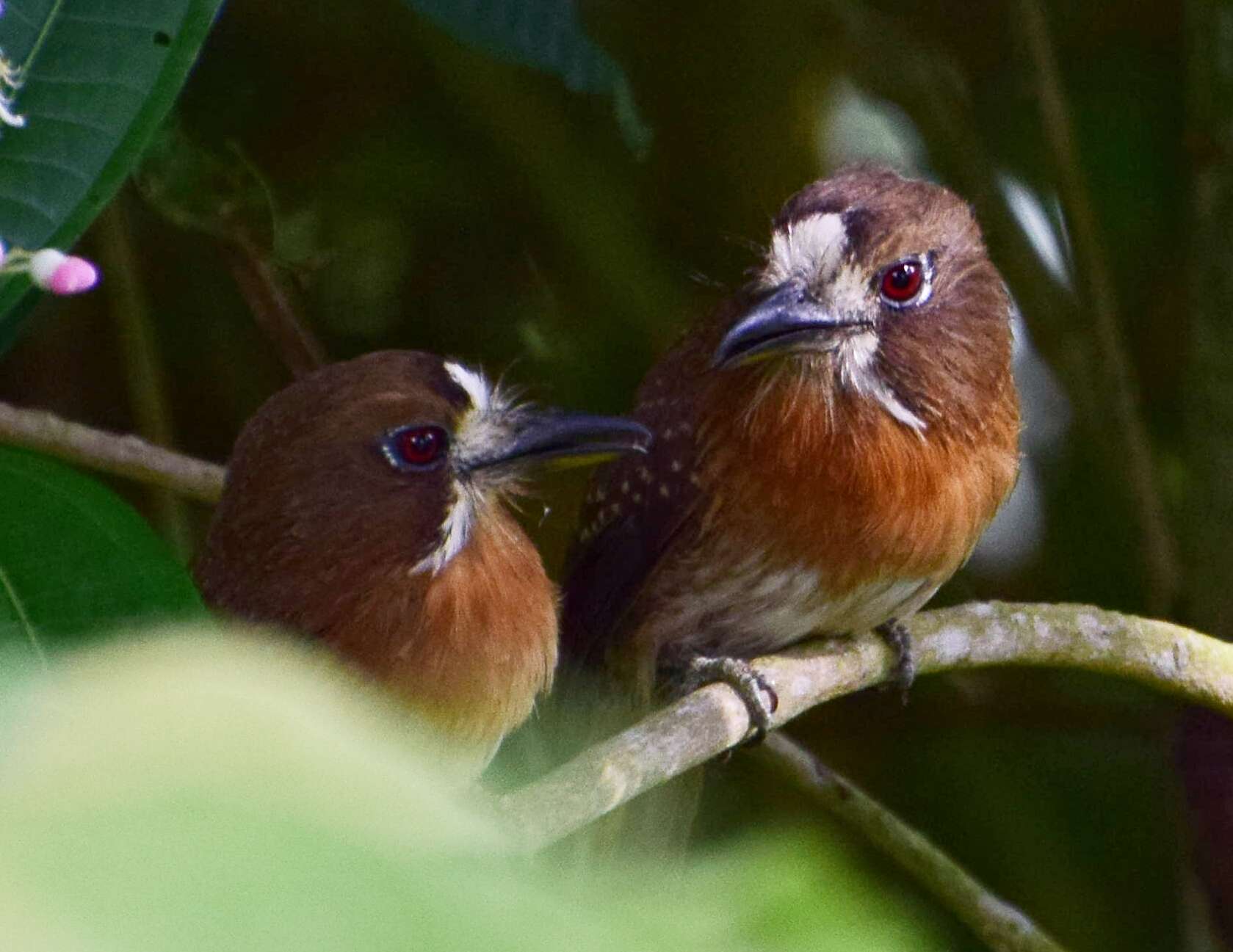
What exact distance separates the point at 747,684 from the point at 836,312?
1.99 ft

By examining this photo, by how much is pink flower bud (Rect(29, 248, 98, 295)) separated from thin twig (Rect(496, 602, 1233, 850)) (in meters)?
0.99

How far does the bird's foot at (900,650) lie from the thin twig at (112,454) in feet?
3.60

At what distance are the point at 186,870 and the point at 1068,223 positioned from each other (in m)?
3.38

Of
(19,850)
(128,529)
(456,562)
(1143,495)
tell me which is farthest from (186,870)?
(1143,495)

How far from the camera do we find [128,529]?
1.58 m

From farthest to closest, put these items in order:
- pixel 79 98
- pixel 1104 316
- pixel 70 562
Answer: pixel 1104 316
pixel 79 98
pixel 70 562

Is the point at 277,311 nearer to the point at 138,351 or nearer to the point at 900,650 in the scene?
the point at 138,351

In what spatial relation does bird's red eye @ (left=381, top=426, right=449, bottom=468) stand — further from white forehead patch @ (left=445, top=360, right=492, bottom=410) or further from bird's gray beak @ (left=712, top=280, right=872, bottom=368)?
bird's gray beak @ (left=712, top=280, right=872, bottom=368)

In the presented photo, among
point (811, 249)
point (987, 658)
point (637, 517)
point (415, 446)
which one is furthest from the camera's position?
point (637, 517)

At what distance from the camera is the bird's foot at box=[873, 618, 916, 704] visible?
282cm

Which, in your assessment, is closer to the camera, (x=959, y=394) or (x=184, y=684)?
(x=184, y=684)

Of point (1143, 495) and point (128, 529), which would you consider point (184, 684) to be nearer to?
point (128, 529)

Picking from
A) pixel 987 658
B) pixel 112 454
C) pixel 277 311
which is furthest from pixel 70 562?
pixel 277 311

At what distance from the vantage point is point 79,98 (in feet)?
5.72
